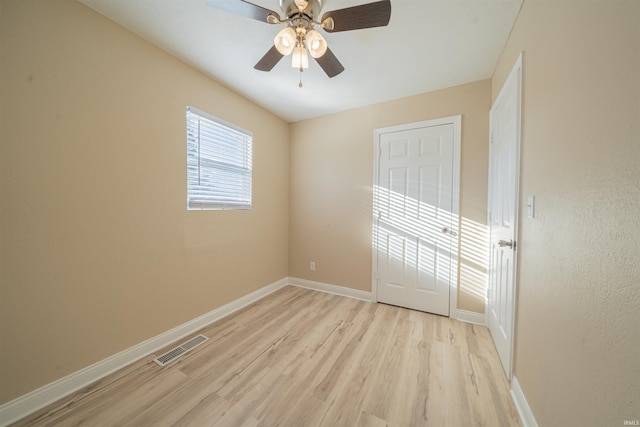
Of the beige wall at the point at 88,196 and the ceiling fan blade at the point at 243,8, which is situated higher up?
the ceiling fan blade at the point at 243,8

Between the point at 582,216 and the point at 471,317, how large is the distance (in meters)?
1.91

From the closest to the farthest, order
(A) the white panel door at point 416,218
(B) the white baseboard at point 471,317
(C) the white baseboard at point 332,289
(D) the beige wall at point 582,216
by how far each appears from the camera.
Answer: (D) the beige wall at point 582,216 → (B) the white baseboard at point 471,317 → (A) the white panel door at point 416,218 → (C) the white baseboard at point 332,289

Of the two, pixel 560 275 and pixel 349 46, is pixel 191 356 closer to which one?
pixel 560 275

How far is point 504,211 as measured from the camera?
1.69m

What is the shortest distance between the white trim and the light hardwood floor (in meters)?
0.04

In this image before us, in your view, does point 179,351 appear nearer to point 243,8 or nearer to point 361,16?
point 243,8

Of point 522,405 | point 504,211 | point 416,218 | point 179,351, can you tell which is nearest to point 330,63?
point 504,211

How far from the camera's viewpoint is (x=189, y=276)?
2074 millimetres

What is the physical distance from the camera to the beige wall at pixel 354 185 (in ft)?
7.38

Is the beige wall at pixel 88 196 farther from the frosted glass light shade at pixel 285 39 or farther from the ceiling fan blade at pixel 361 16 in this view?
the ceiling fan blade at pixel 361 16

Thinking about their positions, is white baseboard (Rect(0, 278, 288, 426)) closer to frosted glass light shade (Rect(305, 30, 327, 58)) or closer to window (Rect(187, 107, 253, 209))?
window (Rect(187, 107, 253, 209))

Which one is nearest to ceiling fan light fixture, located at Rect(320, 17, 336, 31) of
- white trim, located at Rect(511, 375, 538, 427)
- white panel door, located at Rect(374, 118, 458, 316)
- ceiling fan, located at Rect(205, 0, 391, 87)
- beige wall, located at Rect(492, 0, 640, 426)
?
ceiling fan, located at Rect(205, 0, 391, 87)

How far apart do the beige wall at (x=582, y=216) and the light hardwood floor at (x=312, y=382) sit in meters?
0.45

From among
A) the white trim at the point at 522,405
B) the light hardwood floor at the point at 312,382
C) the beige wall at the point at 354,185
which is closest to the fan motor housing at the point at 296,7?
the beige wall at the point at 354,185
